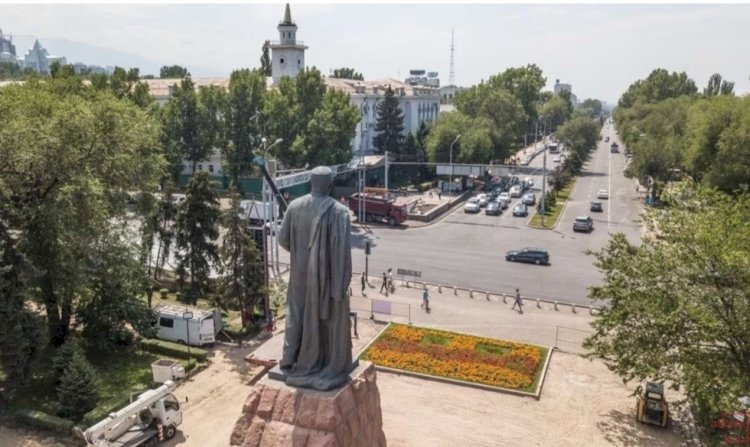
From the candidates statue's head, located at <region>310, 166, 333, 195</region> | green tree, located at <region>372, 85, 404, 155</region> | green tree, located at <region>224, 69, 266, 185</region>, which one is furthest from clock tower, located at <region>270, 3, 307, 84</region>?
statue's head, located at <region>310, 166, 333, 195</region>

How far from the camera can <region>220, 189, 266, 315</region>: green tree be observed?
23.0m

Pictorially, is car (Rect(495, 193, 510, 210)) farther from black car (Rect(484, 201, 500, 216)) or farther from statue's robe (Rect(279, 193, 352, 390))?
statue's robe (Rect(279, 193, 352, 390))

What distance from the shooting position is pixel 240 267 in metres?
23.0

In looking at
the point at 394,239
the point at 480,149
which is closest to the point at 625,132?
the point at 480,149

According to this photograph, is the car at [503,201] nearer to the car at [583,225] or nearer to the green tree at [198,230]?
the car at [583,225]

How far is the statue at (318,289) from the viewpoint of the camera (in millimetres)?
10289

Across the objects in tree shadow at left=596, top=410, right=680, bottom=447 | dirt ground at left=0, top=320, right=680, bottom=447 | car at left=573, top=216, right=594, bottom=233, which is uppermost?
car at left=573, top=216, right=594, bottom=233

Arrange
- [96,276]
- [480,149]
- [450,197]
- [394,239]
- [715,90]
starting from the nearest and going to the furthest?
1. [96,276]
2. [394,239]
3. [450,197]
4. [480,149]
5. [715,90]

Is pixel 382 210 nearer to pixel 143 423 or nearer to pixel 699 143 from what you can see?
pixel 699 143

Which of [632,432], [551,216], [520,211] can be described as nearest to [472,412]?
[632,432]

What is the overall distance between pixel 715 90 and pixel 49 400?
133 meters

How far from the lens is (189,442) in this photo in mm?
15773

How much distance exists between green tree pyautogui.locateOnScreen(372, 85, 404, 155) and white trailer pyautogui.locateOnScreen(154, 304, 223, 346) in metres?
49.2

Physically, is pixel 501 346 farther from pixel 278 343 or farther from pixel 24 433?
pixel 24 433
